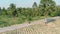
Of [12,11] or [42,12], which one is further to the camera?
[12,11]

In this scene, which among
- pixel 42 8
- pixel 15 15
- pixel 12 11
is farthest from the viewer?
pixel 15 15

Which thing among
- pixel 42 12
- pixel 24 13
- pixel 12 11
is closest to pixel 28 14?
pixel 24 13

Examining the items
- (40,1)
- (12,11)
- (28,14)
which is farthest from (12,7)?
(40,1)

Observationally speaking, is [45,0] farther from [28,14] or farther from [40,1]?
[28,14]

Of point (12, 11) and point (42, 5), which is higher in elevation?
point (42, 5)

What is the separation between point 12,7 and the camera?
55.6 m

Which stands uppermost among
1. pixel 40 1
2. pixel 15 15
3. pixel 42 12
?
pixel 40 1

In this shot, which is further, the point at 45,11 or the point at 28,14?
the point at 28,14

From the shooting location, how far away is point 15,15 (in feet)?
191

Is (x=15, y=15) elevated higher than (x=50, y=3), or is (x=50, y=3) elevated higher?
(x=50, y=3)

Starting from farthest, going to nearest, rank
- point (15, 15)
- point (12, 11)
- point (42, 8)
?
point (15, 15)
point (12, 11)
point (42, 8)

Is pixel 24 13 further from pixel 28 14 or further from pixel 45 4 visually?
pixel 45 4

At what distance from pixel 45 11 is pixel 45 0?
5.68 feet

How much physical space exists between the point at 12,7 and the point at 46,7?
3192 cm
